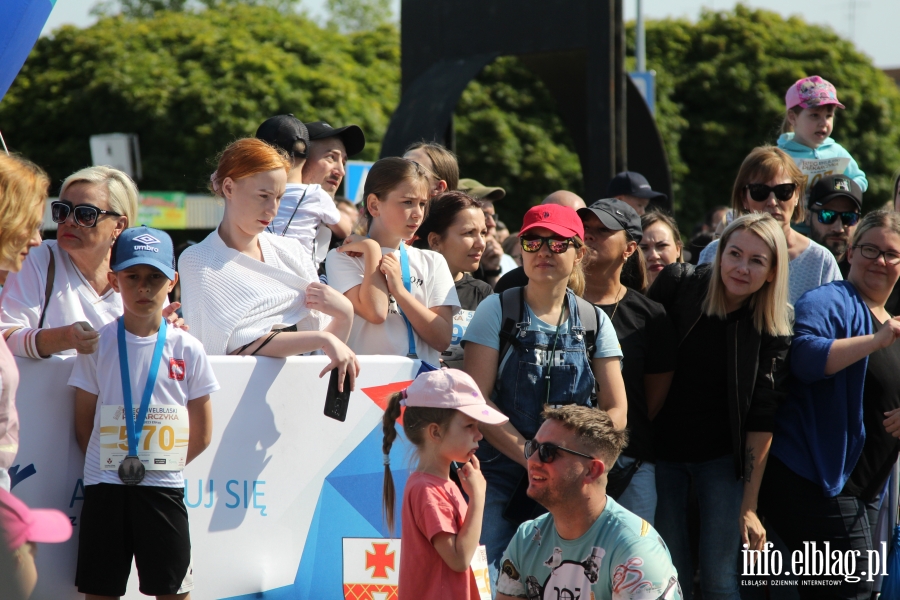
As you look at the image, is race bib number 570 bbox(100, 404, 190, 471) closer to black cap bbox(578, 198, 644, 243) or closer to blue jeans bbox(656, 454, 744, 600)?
black cap bbox(578, 198, 644, 243)

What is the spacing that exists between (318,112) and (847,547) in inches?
723

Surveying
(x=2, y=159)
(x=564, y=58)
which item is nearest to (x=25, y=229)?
(x=2, y=159)

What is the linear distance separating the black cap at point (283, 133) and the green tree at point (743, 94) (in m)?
17.3

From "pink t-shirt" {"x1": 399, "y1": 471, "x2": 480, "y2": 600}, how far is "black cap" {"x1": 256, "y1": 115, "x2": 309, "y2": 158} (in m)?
2.24

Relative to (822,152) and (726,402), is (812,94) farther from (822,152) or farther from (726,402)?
(726,402)

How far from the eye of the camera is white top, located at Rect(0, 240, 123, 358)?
3.54 meters

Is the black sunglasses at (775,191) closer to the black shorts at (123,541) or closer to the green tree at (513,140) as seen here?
the black shorts at (123,541)

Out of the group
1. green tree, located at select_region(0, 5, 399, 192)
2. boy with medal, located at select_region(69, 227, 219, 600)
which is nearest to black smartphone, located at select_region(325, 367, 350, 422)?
boy with medal, located at select_region(69, 227, 219, 600)

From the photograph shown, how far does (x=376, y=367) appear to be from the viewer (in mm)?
4031

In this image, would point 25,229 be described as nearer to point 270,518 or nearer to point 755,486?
point 270,518

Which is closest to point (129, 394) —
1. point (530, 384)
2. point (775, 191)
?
point (530, 384)

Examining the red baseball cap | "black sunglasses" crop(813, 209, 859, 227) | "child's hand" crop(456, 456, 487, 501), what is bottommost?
"child's hand" crop(456, 456, 487, 501)

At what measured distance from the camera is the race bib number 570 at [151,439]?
10.8ft

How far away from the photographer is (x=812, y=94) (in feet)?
20.1
